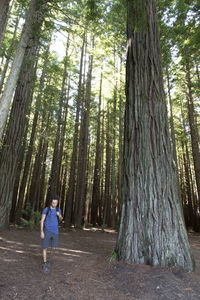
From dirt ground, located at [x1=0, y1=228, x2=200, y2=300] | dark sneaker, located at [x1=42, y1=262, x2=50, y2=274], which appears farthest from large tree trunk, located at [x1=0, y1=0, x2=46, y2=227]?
dark sneaker, located at [x1=42, y1=262, x2=50, y2=274]

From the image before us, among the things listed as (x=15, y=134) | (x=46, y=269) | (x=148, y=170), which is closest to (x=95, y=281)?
(x=46, y=269)

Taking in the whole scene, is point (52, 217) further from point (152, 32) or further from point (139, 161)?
point (152, 32)

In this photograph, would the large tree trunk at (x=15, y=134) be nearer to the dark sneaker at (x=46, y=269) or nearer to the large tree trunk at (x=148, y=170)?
the large tree trunk at (x=148, y=170)

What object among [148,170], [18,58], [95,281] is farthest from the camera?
[18,58]

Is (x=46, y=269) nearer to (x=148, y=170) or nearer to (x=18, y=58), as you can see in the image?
(x=148, y=170)

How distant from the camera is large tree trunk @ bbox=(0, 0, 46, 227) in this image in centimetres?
700

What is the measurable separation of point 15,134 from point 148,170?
5.90 m

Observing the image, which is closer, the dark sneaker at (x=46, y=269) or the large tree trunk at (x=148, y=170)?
the dark sneaker at (x=46, y=269)

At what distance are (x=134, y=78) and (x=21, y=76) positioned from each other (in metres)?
5.82

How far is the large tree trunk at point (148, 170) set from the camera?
3.71 meters

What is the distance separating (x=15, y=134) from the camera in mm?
7809

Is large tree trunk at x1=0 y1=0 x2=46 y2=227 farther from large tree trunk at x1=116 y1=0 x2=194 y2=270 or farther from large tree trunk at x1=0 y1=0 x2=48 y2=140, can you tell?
large tree trunk at x1=116 y1=0 x2=194 y2=270

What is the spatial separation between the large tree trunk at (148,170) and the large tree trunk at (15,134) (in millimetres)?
3783

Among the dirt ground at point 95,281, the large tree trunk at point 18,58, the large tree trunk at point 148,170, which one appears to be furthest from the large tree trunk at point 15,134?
the large tree trunk at point 148,170
